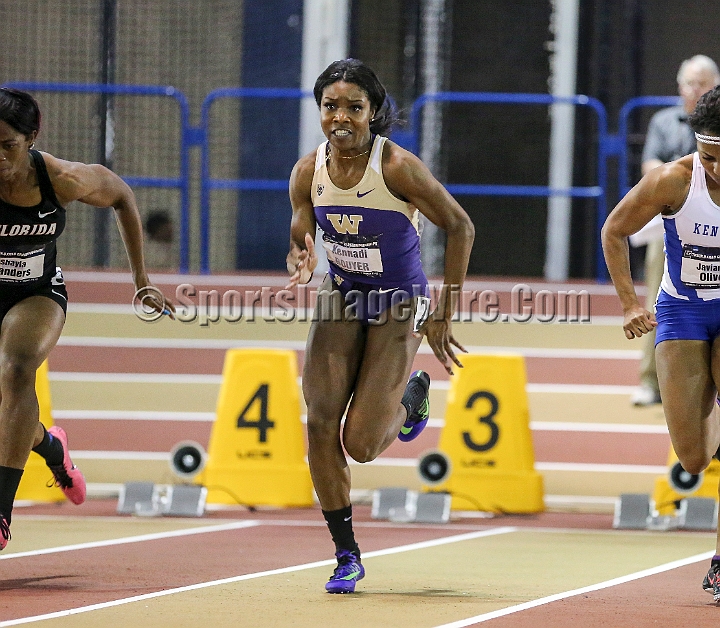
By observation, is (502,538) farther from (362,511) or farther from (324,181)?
(324,181)

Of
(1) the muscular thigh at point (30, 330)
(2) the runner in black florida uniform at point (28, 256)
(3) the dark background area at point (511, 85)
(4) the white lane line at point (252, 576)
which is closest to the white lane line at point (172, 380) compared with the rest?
(4) the white lane line at point (252, 576)

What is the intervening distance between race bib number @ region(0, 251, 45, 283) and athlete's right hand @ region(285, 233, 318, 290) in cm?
124

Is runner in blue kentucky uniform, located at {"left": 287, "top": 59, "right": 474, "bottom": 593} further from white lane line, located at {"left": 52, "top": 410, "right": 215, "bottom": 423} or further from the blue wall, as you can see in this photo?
the blue wall

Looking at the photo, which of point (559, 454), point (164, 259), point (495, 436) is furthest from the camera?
point (164, 259)

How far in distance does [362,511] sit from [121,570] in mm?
2805

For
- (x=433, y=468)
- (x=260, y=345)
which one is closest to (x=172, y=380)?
(x=260, y=345)

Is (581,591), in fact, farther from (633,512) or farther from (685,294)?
(633,512)

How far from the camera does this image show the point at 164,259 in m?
11.6

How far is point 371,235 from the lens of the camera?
18.0 feet

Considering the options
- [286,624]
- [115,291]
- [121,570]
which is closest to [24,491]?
[115,291]

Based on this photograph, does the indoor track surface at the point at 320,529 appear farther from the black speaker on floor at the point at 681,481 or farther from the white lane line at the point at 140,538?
the black speaker on floor at the point at 681,481

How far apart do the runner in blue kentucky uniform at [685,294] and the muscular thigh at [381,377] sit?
3.18ft

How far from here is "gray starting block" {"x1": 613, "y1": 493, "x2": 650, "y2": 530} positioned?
7773mm

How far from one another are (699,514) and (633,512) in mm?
398
